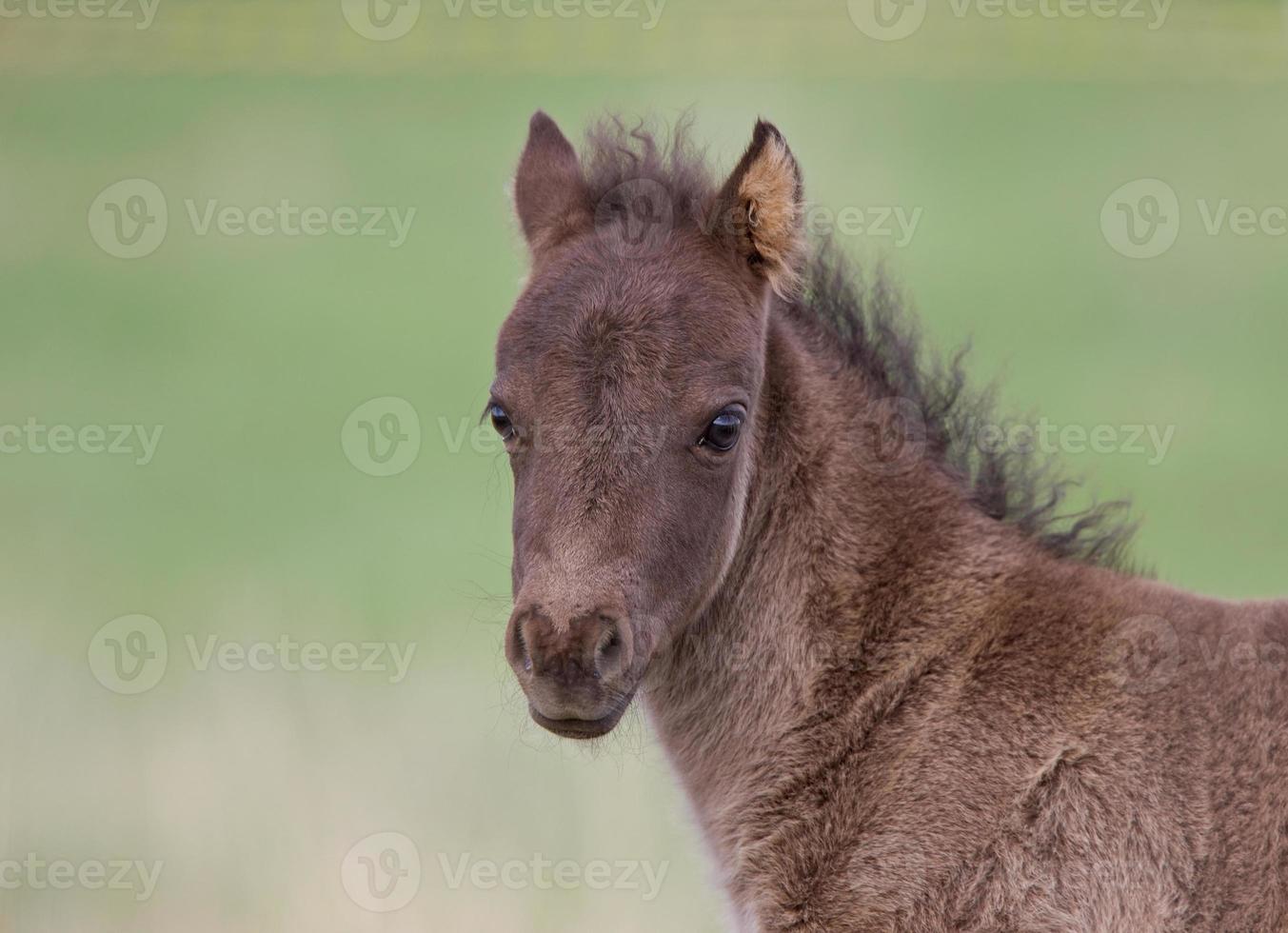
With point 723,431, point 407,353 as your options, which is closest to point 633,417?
point 723,431

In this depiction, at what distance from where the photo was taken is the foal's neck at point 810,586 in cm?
548

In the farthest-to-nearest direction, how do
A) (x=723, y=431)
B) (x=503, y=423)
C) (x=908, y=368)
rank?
(x=908, y=368) → (x=503, y=423) → (x=723, y=431)

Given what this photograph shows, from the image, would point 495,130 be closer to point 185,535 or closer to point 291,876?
point 185,535

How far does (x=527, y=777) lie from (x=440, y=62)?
67.9 ft

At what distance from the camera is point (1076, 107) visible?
2605cm

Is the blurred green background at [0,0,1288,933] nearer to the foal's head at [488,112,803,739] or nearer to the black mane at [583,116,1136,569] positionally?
the black mane at [583,116,1136,569]

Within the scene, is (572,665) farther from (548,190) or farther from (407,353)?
(407,353)

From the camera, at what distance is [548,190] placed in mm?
Result: 6098

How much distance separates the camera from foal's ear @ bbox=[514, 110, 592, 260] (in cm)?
598

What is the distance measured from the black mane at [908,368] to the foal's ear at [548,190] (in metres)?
0.08

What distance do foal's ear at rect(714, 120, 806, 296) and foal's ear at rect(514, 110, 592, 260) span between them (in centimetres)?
64

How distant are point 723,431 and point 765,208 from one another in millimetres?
952

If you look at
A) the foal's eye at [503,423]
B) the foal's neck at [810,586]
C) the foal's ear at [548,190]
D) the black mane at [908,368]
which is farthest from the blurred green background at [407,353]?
the foal's eye at [503,423]

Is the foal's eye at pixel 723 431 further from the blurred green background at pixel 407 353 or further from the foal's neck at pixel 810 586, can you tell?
the blurred green background at pixel 407 353
